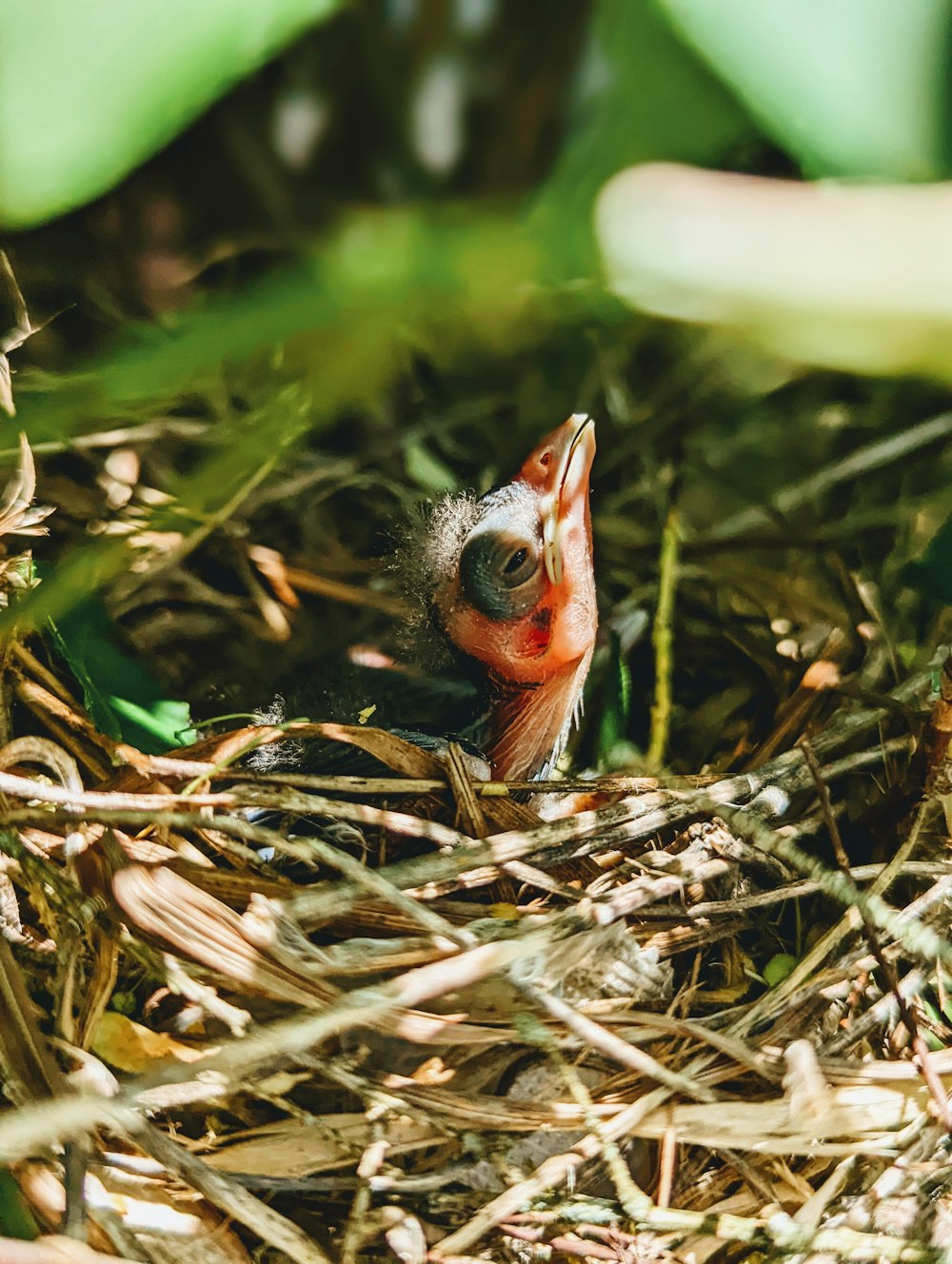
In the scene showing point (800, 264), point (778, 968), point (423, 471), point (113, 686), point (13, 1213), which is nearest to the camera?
point (800, 264)

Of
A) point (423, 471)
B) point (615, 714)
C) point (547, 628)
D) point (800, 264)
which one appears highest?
point (800, 264)

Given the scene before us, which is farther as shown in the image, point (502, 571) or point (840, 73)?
point (502, 571)

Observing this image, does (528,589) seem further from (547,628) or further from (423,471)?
(423,471)

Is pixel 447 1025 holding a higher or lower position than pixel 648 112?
lower

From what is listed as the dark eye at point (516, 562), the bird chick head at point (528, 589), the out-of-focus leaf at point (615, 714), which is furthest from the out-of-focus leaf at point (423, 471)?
the out-of-focus leaf at point (615, 714)

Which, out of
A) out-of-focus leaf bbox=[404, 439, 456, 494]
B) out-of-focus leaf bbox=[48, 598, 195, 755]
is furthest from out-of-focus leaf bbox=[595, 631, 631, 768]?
out-of-focus leaf bbox=[48, 598, 195, 755]

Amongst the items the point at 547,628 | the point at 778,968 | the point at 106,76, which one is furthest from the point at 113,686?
the point at 106,76

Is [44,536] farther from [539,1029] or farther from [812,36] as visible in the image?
[812,36]
